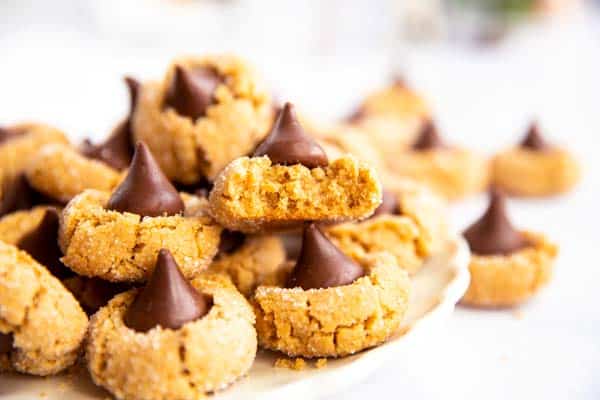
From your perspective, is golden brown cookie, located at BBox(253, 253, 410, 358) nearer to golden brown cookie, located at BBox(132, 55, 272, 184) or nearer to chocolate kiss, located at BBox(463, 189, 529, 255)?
golden brown cookie, located at BBox(132, 55, 272, 184)

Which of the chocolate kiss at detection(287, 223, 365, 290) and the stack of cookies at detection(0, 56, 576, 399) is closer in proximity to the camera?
the stack of cookies at detection(0, 56, 576, 399)

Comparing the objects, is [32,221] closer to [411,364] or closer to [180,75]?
[180,75]

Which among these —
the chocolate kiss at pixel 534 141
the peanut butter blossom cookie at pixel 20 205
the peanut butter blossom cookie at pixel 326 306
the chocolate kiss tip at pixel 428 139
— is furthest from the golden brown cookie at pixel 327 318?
the chocolate kiss at pixel 534 141

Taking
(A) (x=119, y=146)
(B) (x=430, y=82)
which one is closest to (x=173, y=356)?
(A) (x=119, y=146)

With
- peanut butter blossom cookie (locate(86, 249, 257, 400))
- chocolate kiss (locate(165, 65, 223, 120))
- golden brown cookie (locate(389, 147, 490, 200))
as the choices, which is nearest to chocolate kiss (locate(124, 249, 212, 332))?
peanut butter blossom cookie (locate(86, 249, 257, 400))

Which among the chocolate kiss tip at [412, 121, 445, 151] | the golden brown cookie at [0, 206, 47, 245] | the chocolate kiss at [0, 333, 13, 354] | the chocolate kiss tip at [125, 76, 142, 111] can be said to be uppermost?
the chocolate kiss tip at [125, 76, 142, 111]

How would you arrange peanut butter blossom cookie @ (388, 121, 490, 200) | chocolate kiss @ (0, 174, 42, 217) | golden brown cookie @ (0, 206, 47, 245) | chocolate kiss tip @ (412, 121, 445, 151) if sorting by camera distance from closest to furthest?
golden brown cookie @ (0, 206, 47, 245), chocolate kiss @ (0, 174, 42, 217), peanut butter blossom cookie @ (388, 121, 490, 200), chocolate kiss tip @ (412, 121, 445, 151)

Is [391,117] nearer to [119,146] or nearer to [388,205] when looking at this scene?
[388,205]

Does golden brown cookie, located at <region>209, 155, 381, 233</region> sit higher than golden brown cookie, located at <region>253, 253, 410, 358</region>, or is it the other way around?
golden brown cookie, located at <region>209, 155, 381, 233</region>

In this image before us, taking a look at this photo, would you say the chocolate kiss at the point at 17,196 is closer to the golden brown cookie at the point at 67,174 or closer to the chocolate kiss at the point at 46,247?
the golden brown cookie at the point at 67,174
